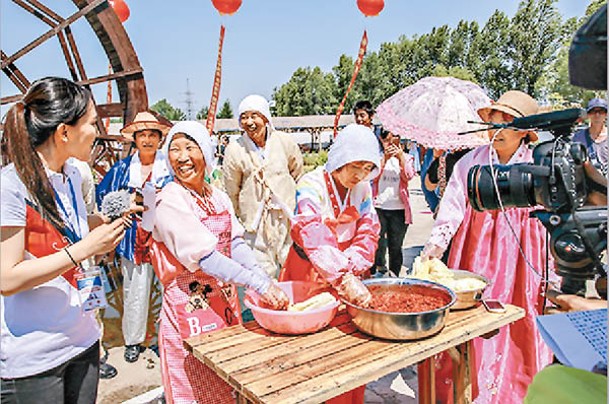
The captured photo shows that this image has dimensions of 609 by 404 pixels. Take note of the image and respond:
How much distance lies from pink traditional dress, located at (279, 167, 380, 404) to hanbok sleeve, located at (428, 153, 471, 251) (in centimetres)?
40

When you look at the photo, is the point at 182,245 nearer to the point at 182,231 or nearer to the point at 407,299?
the point at 182,231

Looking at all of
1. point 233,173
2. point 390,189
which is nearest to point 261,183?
point 233,173

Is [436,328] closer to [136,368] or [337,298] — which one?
[337,298]

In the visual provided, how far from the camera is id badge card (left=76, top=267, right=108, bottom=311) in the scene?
1.56 meters

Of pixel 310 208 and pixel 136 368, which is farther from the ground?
pixel 310 208

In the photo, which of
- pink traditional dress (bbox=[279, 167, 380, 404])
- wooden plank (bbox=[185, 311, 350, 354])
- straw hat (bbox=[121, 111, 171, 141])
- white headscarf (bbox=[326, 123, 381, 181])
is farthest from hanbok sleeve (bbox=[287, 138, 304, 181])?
wooden plank (bbox=[185, 311, 350, 354])

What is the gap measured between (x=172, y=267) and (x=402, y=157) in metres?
2.84

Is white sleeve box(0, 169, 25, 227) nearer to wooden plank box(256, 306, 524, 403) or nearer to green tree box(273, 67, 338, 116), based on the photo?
wooden plank box(256, 306, 524, 403)

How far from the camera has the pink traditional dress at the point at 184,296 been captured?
1.71 metres

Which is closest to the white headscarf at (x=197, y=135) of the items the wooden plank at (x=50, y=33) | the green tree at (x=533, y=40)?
the wooden plank at (x=50, y=33)

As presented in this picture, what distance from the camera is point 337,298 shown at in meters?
1.76

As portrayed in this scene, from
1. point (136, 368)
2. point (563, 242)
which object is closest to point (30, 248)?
point (563, 242)

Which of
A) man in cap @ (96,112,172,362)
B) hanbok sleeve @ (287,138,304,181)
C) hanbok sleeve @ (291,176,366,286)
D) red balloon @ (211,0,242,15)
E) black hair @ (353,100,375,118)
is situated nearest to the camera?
hanbok sleeve @ (291,176,366,286)

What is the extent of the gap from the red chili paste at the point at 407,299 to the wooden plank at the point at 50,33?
4.10 metres
